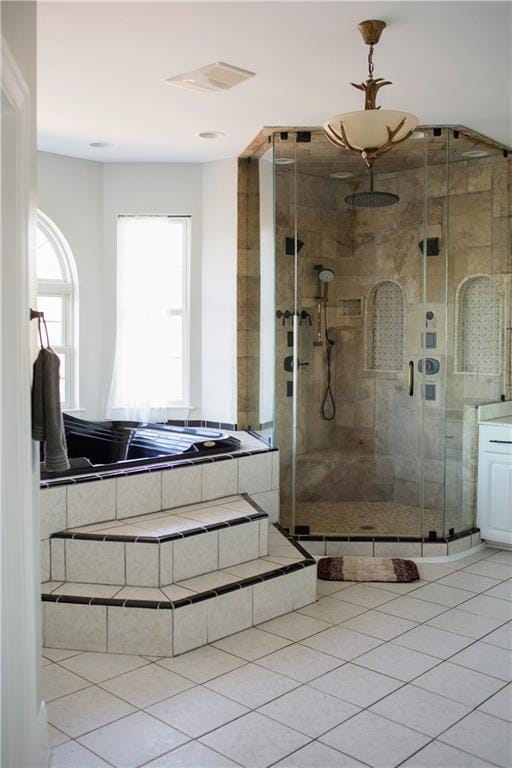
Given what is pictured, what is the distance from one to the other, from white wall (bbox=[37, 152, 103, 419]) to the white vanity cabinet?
2.73 m

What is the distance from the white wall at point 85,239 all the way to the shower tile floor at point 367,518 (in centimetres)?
175

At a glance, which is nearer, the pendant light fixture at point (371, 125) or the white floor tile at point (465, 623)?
the pendant light fixture at point (371, 125)

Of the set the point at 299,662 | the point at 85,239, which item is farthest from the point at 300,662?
the point at 85,239

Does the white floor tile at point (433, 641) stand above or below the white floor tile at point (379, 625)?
below

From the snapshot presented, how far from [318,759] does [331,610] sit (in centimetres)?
129

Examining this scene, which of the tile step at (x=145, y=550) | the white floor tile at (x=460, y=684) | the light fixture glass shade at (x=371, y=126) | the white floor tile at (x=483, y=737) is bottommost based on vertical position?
the white floor tile at (x=483, y=737)

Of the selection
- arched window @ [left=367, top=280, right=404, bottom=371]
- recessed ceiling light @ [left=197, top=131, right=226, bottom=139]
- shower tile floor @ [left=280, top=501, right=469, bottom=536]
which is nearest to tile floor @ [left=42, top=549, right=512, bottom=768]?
shower tile floor @ [left=280, top=501, right=469, bottom=536]

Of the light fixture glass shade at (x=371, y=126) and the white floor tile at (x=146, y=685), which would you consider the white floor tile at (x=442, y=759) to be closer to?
the white floor tile at (x=146, y=685)

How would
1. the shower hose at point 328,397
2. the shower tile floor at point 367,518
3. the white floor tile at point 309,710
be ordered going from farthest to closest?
the shower hose at point 328,397
the shower tile floor at point 367,518
the white floor tile at point 309,710

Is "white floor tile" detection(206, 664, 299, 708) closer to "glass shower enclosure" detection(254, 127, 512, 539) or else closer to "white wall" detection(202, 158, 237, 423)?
"glass shower enclosure" detection(254, 127, 512, 539)

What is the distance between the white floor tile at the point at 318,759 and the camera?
2.25 meters

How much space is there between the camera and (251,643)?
318 centimetres

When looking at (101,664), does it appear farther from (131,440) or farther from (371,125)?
(371,125)

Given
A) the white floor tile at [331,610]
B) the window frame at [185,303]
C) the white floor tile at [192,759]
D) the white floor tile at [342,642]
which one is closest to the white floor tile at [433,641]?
the white floor tile at [342,642]
